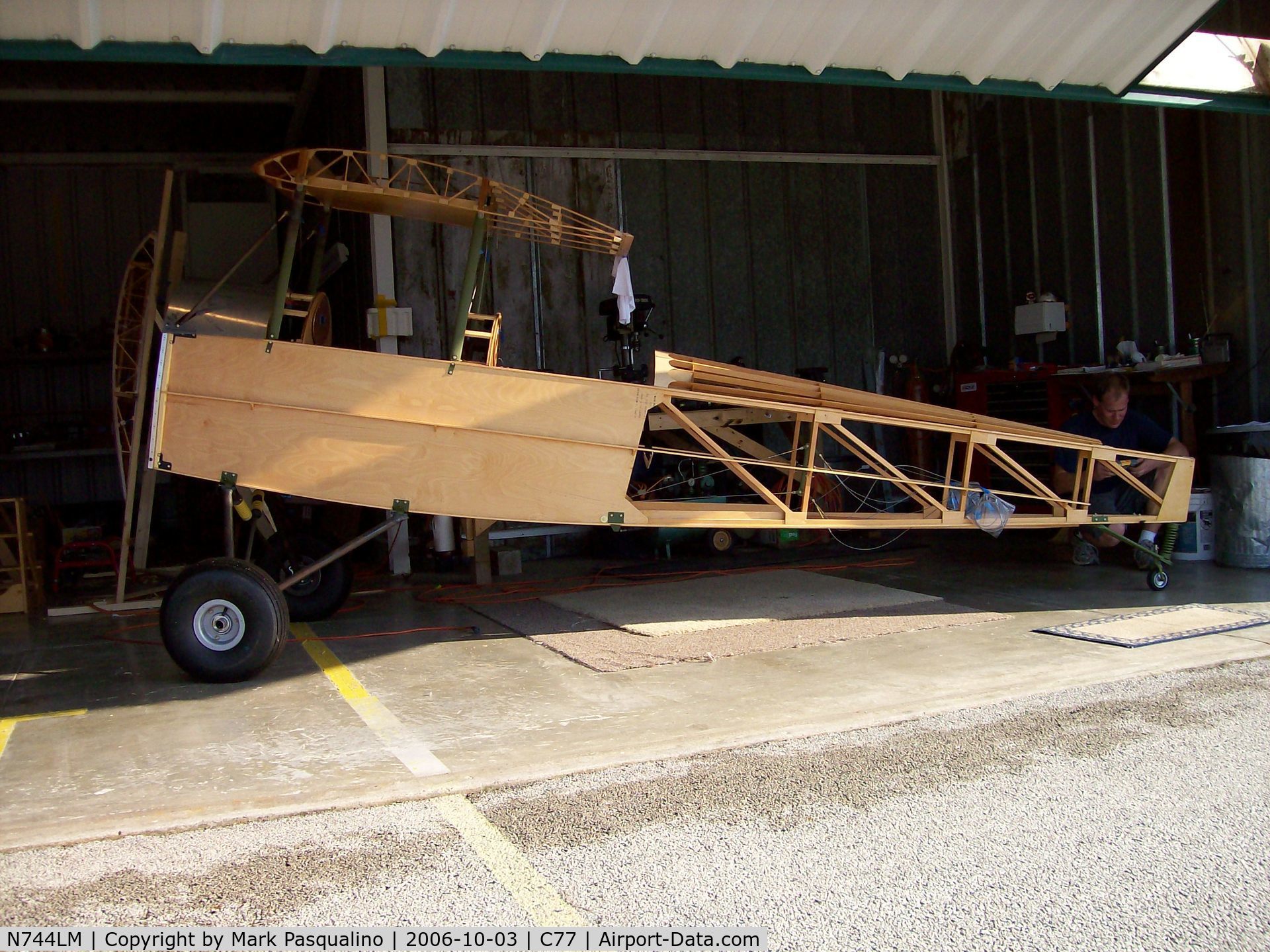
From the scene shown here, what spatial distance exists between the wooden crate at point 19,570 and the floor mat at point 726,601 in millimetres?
4359

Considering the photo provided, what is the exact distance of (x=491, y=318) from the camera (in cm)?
589

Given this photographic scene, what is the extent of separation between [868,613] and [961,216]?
24.2 ft

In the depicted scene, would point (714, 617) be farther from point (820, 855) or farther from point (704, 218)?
point (704, 218)

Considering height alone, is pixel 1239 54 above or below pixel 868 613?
above

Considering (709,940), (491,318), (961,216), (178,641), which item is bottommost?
(709,940)

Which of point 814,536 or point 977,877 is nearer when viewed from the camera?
point 977,877

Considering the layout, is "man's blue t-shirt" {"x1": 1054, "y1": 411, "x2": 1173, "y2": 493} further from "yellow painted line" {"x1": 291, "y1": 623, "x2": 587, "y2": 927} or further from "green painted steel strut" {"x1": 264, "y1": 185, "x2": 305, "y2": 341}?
"green painted steel strut" {"x1": 264, "y1": 185, "x2": 305, "y2": 341}

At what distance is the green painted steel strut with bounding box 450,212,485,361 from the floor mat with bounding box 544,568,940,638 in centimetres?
214

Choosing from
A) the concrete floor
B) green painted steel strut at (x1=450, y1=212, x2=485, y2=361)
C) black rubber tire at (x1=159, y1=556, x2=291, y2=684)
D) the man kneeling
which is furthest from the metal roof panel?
the concrete floor

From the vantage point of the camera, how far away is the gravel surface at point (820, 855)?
2.77 meters

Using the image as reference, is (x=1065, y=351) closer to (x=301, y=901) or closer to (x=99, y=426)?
(x=301, y=901)

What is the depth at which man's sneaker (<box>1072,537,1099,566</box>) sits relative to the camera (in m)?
8.55

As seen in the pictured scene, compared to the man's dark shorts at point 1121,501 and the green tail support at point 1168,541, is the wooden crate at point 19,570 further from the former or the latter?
the green tail support at point 1168,541

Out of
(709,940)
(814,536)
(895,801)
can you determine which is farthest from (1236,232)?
(709,940)
